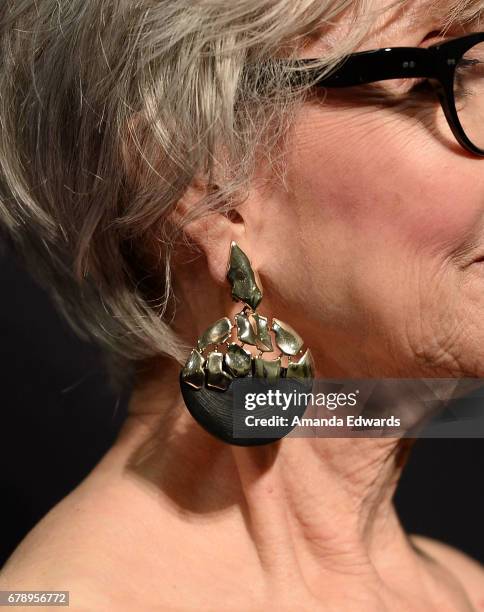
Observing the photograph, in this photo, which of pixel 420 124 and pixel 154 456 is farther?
pixel 154 456

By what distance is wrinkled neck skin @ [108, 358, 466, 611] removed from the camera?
137cm

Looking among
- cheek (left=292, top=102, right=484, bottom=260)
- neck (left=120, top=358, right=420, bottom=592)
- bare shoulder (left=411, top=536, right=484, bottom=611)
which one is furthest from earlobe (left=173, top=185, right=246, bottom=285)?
bare shoulder (left=411, top=536, right=484, bottom=611)

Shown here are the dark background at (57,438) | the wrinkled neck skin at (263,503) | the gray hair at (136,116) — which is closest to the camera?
the gray hair at (136,116)

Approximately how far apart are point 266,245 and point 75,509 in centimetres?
45

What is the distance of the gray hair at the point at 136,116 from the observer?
1167mm

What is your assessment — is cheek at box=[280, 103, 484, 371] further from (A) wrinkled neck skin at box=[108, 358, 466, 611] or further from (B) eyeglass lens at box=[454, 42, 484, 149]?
(A) wrinkled neck skin at box=[108, 358, 466, 611]

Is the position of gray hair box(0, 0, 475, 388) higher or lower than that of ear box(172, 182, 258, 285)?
higher

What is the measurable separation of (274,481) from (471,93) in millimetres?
589

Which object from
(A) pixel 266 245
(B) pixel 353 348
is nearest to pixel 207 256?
(A) pixel 266 245

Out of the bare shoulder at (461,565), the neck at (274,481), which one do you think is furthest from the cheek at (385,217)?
the bare shoulder at (461,565)

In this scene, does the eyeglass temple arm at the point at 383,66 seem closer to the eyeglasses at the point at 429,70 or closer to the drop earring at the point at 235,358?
the eyeglasses at the point at 429,70

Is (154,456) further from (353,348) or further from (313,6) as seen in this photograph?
(313,6)

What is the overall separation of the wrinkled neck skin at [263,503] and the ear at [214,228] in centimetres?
26

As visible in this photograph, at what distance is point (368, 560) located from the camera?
1490mm
